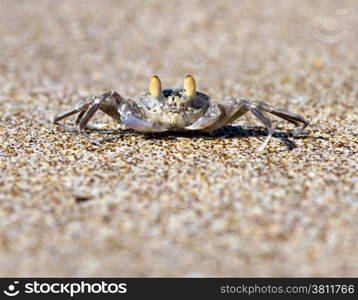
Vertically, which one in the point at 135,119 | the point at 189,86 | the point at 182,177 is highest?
the point at 189,86

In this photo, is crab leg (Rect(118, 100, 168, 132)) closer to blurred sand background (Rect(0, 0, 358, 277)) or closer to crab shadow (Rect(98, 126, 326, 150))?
blurred sand background (Rect(0, 0, 358, 277))

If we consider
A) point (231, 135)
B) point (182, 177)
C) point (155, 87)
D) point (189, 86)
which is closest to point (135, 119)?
point (155, 87)

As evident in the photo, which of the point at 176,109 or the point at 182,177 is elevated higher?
the point at 176,109

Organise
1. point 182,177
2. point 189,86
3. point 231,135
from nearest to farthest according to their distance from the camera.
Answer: point 182,177, point 189,86, point 231,135

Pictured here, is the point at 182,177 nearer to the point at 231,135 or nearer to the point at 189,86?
the point at 189,86

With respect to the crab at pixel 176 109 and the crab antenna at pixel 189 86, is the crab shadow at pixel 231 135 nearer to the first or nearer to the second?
the crab at pixel 176 109

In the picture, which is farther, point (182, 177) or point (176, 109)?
point (176, 109)

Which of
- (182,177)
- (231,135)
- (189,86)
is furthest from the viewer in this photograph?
(231,135)

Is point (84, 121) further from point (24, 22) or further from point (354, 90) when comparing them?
point (24, 22)
